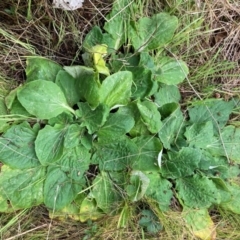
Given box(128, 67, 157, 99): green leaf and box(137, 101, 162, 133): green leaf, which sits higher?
box(128, 67, 157, 99): green leaf

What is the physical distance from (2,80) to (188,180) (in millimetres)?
613

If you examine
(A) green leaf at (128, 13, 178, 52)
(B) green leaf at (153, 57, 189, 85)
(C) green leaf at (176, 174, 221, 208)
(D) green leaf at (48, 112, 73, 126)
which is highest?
(A) green leaf at (128, 13, 178, 52)

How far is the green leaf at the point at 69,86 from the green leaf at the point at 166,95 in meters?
0.24

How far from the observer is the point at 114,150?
4.04 ft

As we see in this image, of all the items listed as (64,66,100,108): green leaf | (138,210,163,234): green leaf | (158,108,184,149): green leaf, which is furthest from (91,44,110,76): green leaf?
(138,210,163,234): green leaf

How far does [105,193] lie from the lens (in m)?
1.26

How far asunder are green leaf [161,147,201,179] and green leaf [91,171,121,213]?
176mm

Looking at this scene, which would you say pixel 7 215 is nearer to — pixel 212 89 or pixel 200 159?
pixel 200 159

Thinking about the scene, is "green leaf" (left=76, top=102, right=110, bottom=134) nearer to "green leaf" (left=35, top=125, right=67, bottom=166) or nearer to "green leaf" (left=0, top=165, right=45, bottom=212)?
"green leaf" (left=35, top=125, right=67, bottom=166)

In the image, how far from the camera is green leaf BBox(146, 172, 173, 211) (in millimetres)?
1265

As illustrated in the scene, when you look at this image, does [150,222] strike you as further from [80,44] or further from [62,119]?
[80,44]

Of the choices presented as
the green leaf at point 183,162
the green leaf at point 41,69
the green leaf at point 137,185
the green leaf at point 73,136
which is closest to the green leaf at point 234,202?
the green leaf at point 183,162

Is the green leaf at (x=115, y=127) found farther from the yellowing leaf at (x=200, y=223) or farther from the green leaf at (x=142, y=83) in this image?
the yellowing leaf at (x=200, y=223)

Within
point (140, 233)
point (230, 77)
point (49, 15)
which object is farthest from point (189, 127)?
point (49, 15)
